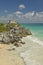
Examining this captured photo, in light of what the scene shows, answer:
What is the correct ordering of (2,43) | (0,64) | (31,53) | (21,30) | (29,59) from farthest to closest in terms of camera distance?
(21,30)
(2,43)
(31,53)
(29,59)
(0,64)

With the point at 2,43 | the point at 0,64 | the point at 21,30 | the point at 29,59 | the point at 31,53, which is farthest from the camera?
the point at 21,30

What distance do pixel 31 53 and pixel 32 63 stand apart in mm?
3842

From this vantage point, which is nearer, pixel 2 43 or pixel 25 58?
pixel 25 58

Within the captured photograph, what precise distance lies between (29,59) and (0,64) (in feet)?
10.5

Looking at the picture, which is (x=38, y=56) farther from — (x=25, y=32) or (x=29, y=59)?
(x=25, y=32)

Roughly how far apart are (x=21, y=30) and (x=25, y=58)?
20.0 m

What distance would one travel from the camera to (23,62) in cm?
1705

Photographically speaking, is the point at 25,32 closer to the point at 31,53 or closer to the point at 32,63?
the point at 31,53

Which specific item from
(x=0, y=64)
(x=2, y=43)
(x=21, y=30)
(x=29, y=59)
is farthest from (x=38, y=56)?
(x=21, y=30)

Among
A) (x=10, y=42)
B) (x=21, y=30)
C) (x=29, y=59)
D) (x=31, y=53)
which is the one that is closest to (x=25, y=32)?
(x=21, y=30)

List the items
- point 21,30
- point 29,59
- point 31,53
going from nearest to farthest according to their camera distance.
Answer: point 29,59
point 31,53
point 21,30

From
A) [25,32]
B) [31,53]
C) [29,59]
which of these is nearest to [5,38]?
[31,53]

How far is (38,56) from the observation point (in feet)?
62.2

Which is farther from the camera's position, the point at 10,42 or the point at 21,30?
the point at 21,30
